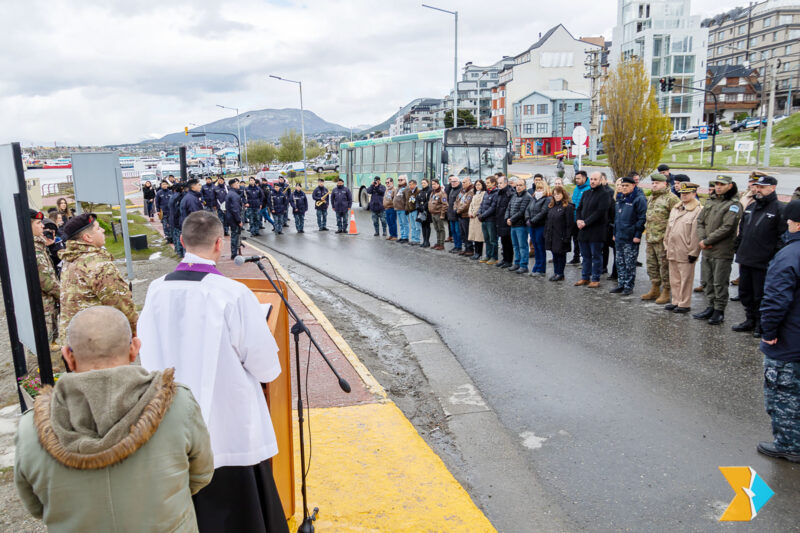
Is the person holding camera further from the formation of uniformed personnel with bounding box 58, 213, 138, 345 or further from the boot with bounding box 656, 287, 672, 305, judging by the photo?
the formation of uniformed personnel with bounding box 58, 213, 138, 345

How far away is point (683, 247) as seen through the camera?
8.87 meters

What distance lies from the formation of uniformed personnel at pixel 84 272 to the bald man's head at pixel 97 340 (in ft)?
11.1

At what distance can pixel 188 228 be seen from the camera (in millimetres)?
3232

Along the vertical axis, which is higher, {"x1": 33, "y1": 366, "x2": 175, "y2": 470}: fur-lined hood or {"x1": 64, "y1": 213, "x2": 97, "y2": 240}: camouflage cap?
{"x1": 64, "y1": 213, "x2": 97, "y2": 240}: camouflage cap

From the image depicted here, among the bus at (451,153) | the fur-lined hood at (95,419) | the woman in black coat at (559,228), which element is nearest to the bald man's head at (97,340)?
the fur-lined hood at (95,419)

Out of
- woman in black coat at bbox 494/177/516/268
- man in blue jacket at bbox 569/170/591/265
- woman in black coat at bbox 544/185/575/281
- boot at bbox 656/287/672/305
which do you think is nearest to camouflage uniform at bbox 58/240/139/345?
boot at bbox 656/287/672/305

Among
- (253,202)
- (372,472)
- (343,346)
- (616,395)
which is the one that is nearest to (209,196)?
(253,202)

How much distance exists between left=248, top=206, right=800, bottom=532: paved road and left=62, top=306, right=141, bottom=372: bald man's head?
9.54 feet

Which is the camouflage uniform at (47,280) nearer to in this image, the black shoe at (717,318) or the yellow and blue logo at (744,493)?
the yellow and blue logo at (744,493)

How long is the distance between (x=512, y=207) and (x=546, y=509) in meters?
8.67

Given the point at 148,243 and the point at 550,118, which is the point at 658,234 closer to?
the point at 148,243

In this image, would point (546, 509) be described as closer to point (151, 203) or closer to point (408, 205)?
point (408, 205)

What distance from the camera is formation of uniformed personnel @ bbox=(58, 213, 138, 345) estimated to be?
5.30 m

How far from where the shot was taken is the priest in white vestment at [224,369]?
Answer: 2988 mm
